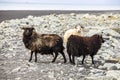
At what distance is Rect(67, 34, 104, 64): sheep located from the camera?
1819 cm

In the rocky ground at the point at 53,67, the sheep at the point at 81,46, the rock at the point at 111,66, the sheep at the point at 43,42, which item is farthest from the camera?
the sheep at the point at 43,42

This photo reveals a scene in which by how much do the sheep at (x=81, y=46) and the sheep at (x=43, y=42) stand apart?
503 millimetres

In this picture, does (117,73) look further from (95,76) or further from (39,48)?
(39,48)

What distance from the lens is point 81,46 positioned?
18.3 m

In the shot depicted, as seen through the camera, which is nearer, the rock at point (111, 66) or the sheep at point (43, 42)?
the rock at point (111, 66)

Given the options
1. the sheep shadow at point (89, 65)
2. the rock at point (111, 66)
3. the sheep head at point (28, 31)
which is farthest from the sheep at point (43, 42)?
the rock at point (111, 66)

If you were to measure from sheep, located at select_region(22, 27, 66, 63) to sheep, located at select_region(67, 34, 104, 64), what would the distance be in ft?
1.65

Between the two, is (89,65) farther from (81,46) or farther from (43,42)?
(43,42)

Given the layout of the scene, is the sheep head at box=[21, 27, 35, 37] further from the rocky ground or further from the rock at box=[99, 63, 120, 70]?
the rock at box=[99, 63, 120, 70]

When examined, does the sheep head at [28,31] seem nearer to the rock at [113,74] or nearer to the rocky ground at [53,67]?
the rocky ground at [53,67]

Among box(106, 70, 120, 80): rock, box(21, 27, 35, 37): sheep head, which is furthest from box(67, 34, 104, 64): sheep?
box(106, 70, 120, 80): rock

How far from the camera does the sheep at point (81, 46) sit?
18.2 meters

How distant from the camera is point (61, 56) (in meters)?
20.4

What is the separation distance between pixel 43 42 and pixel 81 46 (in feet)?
4.61
